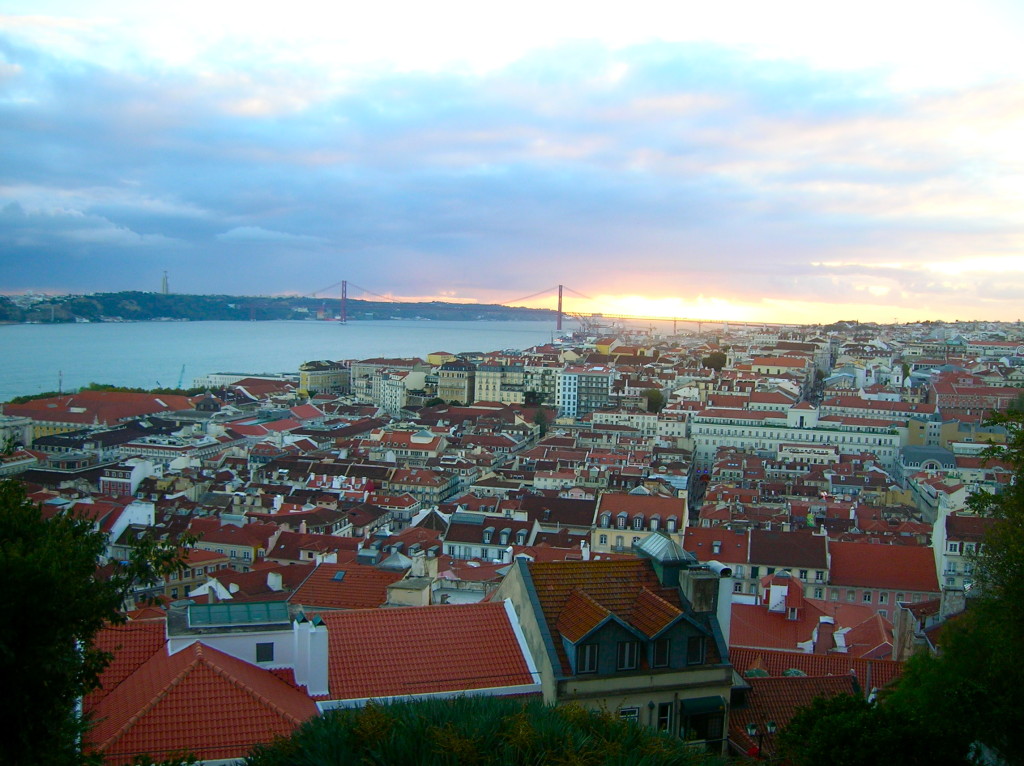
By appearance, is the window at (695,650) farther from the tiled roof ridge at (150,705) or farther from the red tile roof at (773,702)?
the tiled roof ridge at (150,705)

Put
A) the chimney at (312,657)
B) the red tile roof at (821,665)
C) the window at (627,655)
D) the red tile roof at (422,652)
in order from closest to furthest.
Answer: the chimney at (312,657)
the red tile roof at (422,652)
the window at (627,655)
the red tile roof at (821,665)

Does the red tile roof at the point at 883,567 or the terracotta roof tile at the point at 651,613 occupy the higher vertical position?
the terracotta roof tile at the point at 651,613

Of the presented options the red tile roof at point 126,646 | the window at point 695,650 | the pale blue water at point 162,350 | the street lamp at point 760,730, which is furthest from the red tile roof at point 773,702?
the pale blue water at point 162,350

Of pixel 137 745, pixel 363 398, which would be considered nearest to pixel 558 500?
pixel 137 745

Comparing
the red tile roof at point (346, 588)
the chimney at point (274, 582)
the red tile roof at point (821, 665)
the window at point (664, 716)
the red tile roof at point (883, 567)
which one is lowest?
the red tile roof at point (883, 567)

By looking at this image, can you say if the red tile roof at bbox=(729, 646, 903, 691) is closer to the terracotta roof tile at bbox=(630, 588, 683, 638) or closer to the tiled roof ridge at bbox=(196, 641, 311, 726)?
the terracotta roof tile at bbox=(630, 588, 683, 638)

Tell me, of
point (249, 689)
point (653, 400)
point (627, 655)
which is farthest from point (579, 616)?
point (653, 400)

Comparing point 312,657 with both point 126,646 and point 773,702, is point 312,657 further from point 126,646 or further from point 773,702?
point 773,702

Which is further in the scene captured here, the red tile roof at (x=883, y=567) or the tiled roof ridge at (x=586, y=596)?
the red tile roof at (x=883, y=567)
